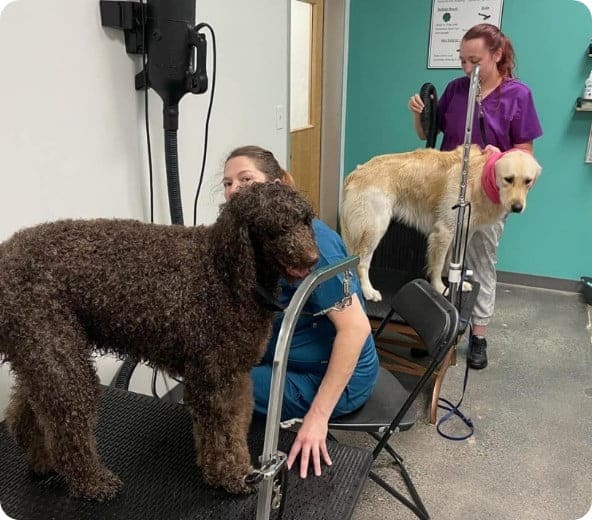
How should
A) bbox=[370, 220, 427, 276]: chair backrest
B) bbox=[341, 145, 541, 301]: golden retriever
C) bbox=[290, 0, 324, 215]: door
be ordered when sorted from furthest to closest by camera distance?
1. bbox=[290, 0, 324, 215]: door
2. bbox=[370, 220, 427, 276]: chair backrest
3. bbox=[341, 145, 541, 301]: golden retriever

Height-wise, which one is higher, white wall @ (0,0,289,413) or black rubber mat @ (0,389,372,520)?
white wall @ (0,0,289,413)

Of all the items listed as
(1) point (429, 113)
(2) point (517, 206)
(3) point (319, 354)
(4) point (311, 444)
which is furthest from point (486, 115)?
(4) point (311, 444)

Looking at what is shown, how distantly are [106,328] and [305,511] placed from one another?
617 millimetres

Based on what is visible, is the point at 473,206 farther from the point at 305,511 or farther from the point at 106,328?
the point at 106,328

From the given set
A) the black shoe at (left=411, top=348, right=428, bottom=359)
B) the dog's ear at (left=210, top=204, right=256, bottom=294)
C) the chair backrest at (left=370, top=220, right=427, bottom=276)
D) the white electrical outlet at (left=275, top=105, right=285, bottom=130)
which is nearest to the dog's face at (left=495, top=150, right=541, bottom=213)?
the chair backrest at (left=370, top=220, right=427, bottom=276)

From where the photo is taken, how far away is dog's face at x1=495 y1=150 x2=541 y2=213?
2316mm

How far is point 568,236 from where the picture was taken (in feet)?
11.7

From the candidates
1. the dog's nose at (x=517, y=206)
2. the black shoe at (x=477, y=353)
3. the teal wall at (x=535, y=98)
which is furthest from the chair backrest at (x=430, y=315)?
the teal wall at (x=535, y=98)

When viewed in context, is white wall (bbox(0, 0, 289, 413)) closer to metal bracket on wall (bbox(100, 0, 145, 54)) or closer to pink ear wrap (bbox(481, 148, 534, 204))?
metal bracket on wall (bbox(100, 0, 145, 54))

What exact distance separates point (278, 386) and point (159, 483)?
57 centimetres

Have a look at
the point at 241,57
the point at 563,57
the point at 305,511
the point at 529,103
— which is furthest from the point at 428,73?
the point at 305,511

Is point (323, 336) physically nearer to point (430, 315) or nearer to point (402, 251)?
point (430, 315)

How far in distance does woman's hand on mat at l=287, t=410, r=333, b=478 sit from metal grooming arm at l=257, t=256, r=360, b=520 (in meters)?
0.37

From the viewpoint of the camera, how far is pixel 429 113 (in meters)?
2.54
